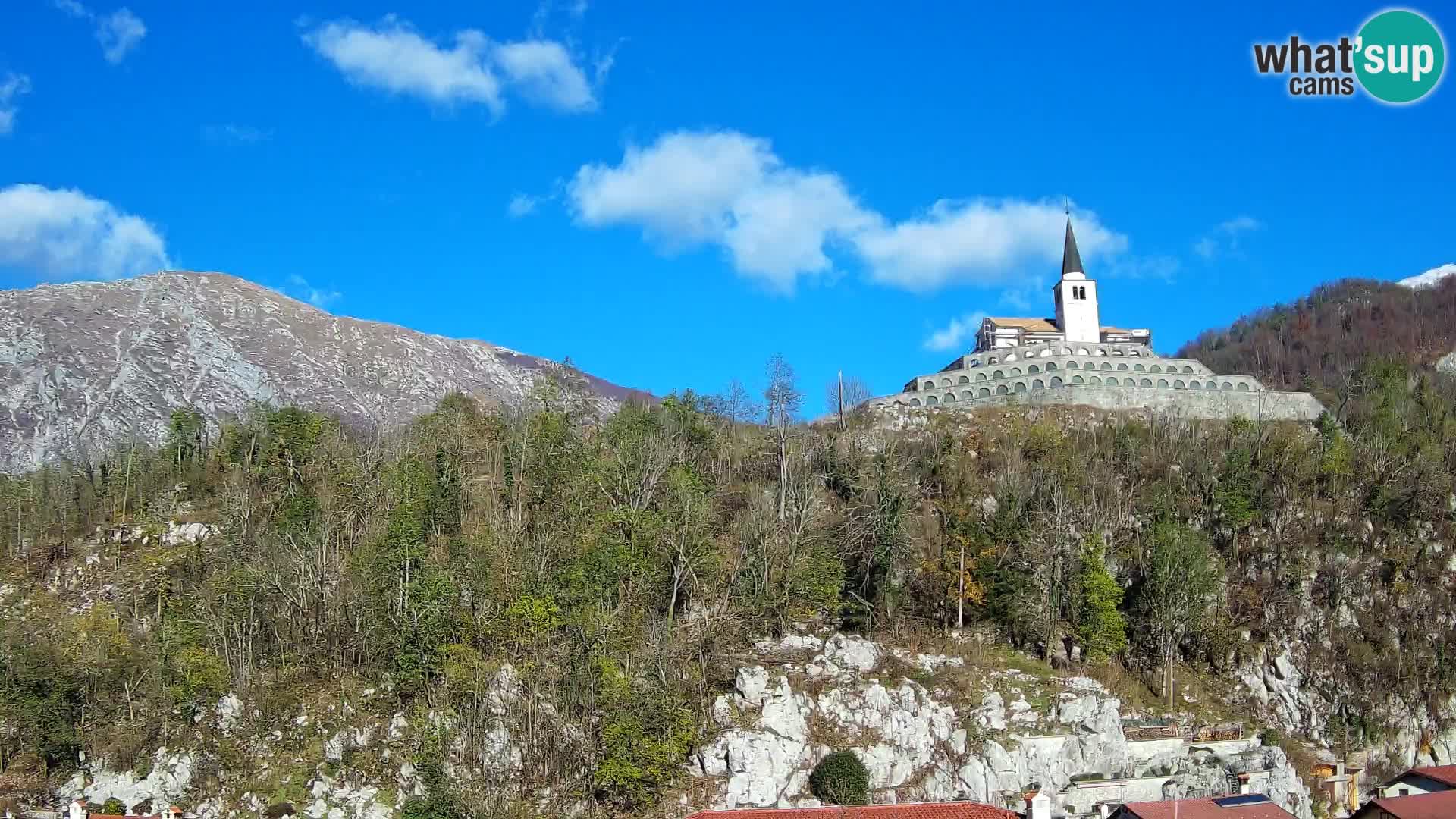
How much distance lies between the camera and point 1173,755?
4309cm

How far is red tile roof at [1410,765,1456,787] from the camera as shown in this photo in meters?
40.7

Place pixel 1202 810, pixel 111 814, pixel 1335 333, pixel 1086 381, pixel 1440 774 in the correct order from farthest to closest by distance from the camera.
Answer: pixel 1335 333 < pixel 1086 381 < pixel 1440 774 < pixel 111 814 < pixel 1202 810

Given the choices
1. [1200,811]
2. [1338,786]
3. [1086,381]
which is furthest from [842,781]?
[1086,381]

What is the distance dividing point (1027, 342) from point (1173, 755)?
40914mm

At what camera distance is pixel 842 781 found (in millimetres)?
39500

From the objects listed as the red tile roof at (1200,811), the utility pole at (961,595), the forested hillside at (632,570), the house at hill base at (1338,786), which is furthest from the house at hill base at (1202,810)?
the utility pole at (961,595)

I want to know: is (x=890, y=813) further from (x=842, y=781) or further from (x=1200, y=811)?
(x=1200, y=811)

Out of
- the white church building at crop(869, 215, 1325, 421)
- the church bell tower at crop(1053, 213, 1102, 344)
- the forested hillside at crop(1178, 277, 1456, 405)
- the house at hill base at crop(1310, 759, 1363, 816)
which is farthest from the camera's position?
the forested hillside at crop(1178, 277, 1456, 405)

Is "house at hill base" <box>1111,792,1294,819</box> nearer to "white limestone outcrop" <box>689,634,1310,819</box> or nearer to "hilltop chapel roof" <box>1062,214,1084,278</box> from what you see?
"white limestone outcrop" <box>689,634,1310,819</box>

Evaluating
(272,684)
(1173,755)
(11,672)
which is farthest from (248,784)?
(1173,755)

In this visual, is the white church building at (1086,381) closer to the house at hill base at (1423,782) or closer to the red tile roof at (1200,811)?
the house at hill base at (1423,782)

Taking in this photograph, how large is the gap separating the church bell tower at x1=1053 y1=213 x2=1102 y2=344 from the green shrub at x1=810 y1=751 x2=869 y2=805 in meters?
47.2

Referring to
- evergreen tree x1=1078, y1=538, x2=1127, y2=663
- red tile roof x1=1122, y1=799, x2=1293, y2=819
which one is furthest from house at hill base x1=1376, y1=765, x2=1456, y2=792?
evergreen tree x1=1078, y1=538, x2=1127, y2=663

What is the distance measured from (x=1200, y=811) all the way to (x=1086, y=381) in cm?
3879
